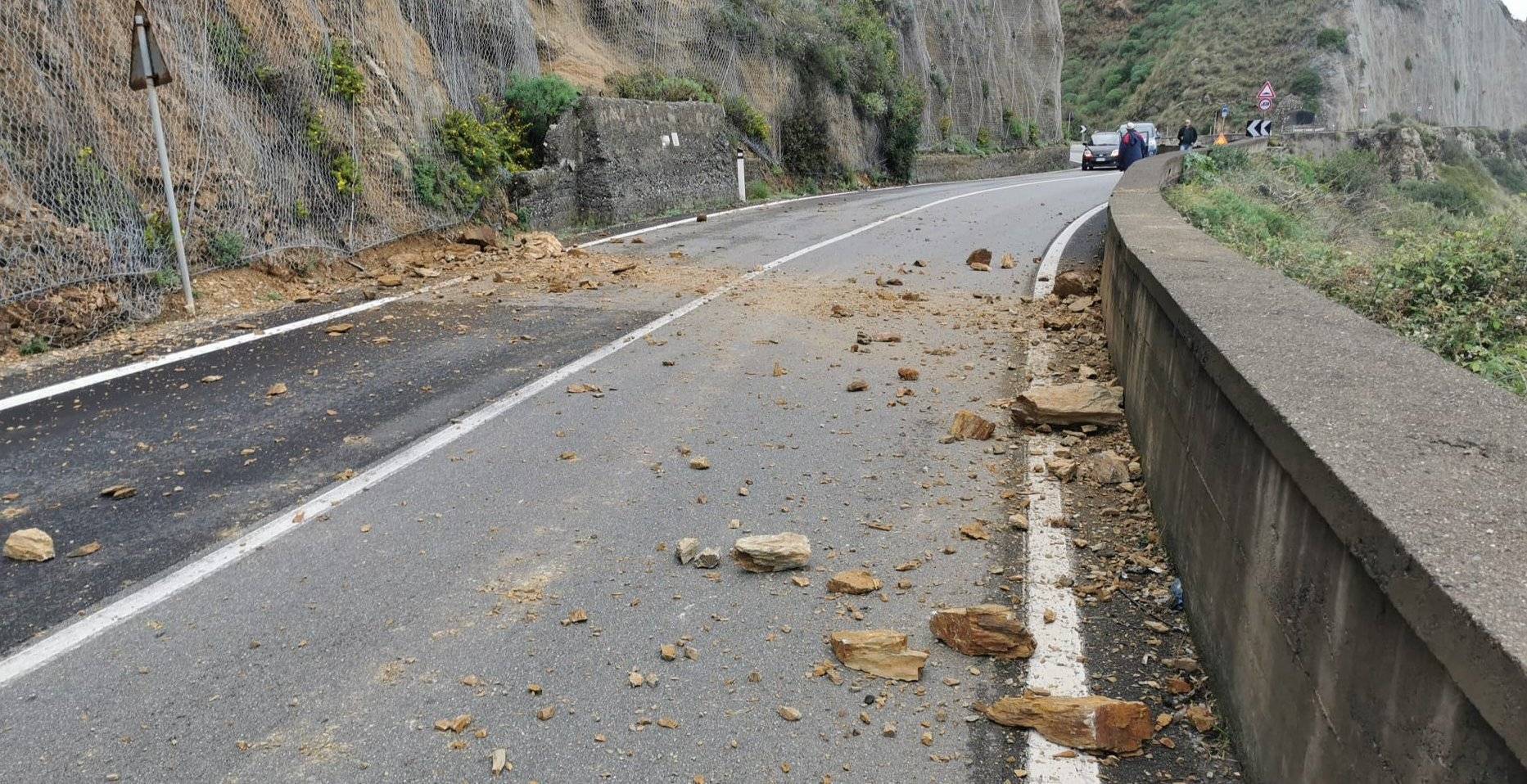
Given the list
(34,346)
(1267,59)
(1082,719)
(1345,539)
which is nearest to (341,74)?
(34,346)

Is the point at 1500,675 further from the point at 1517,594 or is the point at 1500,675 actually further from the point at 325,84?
the point at 325,84

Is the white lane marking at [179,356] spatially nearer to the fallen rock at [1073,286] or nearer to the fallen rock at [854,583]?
Answer: the fallen rock at [854,583]

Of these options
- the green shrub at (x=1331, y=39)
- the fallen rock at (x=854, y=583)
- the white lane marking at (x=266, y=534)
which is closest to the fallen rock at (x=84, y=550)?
the white lane marking at (x=266, y=534)

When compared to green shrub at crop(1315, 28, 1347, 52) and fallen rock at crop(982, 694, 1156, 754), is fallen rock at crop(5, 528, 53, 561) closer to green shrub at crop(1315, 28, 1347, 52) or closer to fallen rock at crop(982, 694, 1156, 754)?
fallen rock at crop(982, 694, 1156, 754)

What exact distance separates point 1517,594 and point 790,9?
29.0 metres

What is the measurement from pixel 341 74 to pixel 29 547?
9.79 m

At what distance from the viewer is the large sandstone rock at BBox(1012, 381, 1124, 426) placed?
6410 mm

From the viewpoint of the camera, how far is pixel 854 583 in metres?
4.39

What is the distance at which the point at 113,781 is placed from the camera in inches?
124

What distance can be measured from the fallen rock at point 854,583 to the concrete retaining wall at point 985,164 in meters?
30.7

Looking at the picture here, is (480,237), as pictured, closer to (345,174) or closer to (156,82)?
(345,174)

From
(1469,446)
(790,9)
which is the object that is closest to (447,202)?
(1469,446)

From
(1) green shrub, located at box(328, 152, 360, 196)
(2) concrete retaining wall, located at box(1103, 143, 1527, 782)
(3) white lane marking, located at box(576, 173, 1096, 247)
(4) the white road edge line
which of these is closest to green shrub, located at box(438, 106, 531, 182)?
(3) white lane marking, located at box(576, 173, 1096, 247)

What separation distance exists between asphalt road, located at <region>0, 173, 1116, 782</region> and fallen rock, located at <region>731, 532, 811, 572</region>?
6 cm
